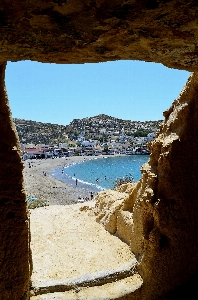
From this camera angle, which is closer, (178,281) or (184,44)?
(184,44)

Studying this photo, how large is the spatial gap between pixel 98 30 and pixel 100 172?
194 feet

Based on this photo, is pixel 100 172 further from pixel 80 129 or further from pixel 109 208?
pixel 80 129

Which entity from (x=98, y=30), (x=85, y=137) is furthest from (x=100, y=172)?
(x=98, y=30)

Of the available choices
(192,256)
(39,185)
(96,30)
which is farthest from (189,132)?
(39,185)

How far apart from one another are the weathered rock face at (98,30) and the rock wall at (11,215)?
2.25m

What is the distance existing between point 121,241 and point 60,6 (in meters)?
9.04

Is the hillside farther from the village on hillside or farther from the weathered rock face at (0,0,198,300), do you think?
the weathered rock face at (0,0,198,300)

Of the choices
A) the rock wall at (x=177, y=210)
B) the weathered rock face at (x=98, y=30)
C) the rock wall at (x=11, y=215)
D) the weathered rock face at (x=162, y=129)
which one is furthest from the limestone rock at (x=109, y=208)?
the weathered rock face at (x=98, y=30)

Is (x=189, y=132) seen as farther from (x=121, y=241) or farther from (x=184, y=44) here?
(x=121, y=241)

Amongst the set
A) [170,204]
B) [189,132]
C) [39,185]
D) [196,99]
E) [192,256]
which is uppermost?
[196,99]

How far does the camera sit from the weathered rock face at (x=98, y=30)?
2896mm

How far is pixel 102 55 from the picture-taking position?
3943mm

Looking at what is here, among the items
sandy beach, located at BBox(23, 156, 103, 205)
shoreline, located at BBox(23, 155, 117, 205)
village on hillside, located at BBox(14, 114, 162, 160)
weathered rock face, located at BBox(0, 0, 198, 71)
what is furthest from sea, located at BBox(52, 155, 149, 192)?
weathered rock face, located at BBox(0, 0, 198, 71)

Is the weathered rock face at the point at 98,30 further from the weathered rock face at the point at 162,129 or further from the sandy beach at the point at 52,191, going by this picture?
the sandy beach at the point at 52,191
